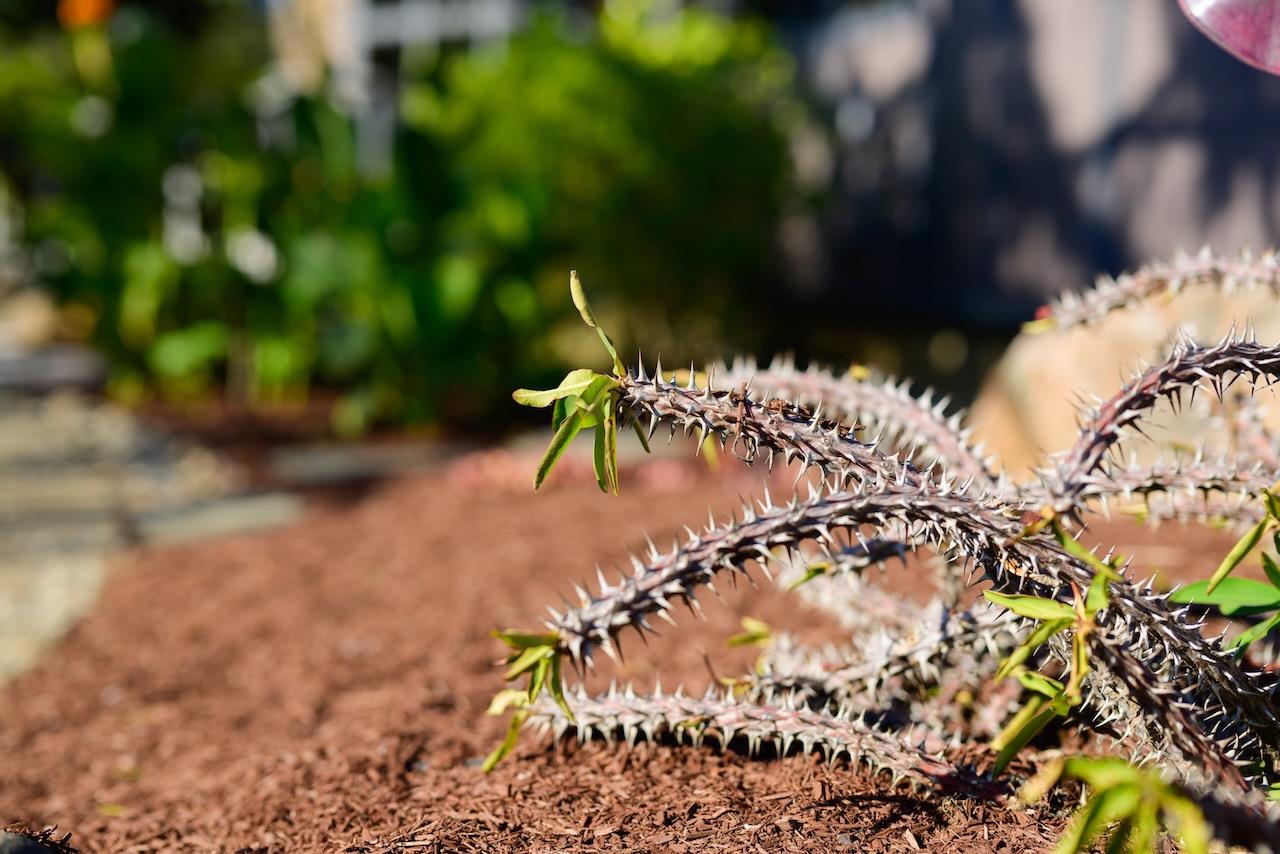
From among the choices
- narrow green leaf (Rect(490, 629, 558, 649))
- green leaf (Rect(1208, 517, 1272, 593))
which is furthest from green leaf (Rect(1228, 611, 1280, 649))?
narrow green leaf (Rect(490, 629, 558, 649))

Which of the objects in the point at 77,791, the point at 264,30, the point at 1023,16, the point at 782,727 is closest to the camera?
the point at 782,727

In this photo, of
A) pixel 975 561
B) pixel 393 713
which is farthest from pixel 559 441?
pixel 393 713

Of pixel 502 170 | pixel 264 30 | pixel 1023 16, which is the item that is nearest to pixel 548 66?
pixel 502 170

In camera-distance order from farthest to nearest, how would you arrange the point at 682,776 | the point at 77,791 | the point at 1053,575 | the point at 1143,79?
the point at 1143,79
the point at 77,791
the point at 682,776
the point at 1053,575

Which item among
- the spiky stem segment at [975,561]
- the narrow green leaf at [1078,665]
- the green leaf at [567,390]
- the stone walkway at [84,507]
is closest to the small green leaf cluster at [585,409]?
the green leaf at [567,390]

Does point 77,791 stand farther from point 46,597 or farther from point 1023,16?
point 1023,16

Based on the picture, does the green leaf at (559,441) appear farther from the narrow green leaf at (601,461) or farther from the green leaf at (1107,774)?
the green leaf at (1107,774)

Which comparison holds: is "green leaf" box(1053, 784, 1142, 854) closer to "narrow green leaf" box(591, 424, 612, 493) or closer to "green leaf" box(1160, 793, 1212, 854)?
"green leaf" box(1160, 793, 1212, 854)
